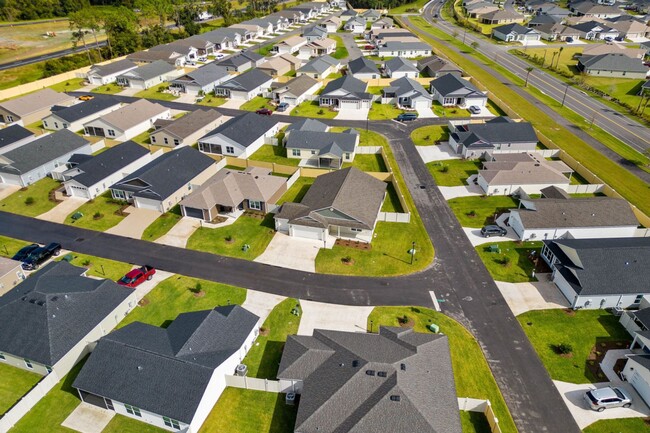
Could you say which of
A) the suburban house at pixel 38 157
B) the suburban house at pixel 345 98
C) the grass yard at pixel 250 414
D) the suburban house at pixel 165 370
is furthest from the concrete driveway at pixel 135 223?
the suburban house at pixel 345 98

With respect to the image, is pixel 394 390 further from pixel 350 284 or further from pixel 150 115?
pixel 150 115

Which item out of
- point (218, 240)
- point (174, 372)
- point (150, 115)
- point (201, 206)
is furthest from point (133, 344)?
point (150, 115)

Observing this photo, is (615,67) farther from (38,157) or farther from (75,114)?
(38,157)

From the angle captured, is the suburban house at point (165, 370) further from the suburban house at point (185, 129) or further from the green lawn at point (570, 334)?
the suburban house at point (185, 129)

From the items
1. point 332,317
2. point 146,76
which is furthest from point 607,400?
point 146,76

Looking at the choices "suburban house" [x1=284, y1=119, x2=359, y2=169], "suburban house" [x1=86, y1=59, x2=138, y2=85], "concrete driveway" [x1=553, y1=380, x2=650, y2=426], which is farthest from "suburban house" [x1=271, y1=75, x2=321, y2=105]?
"concrete driveway" [x1=553, y1=380, x2=650, y2=426]

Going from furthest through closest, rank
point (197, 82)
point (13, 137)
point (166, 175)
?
1. point (197, 82)
2. point (13, 137)
3. point (166, 175)

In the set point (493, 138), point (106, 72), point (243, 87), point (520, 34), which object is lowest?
point (493, 138)
